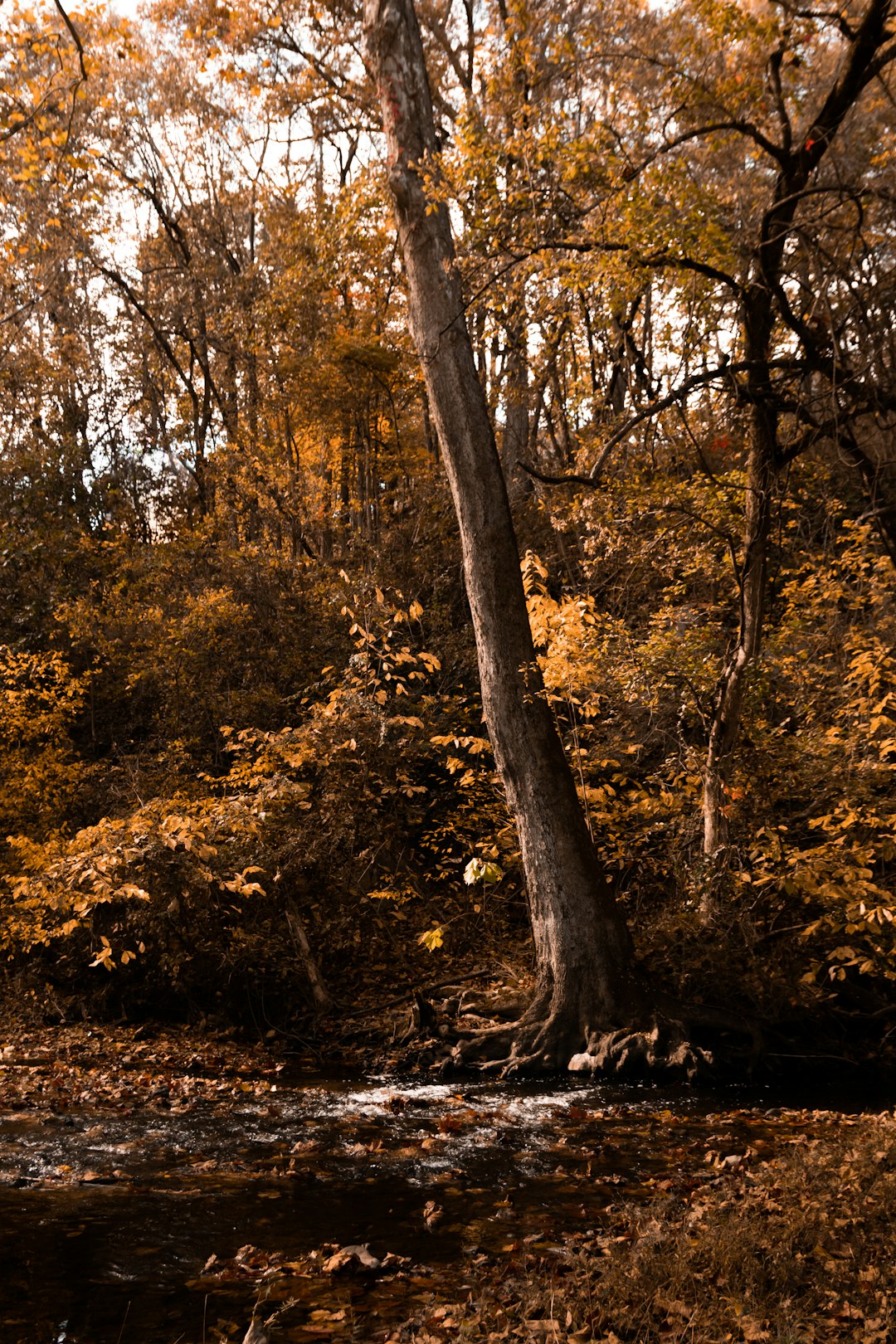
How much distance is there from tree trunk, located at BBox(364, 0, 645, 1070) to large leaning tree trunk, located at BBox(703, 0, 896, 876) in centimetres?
120

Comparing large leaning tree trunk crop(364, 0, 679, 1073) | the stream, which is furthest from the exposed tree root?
the stream

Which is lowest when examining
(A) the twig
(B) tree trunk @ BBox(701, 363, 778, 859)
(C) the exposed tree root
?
(C) the exposed tree root

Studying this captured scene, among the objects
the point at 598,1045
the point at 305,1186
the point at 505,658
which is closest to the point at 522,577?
the point at 505,658

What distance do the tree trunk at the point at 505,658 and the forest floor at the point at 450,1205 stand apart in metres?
0.68

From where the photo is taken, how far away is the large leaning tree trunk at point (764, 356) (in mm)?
6355

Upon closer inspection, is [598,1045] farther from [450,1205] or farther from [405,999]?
[450,1205]

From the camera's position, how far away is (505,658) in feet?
26.2

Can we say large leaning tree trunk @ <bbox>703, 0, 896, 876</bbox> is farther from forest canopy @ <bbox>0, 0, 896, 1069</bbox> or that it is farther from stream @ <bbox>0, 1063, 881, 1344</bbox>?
→ stream @ <bbox>0, 1063, 881, 1344</bbox>

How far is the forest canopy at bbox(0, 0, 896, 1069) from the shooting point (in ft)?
23.6

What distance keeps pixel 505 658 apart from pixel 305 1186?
4310mm

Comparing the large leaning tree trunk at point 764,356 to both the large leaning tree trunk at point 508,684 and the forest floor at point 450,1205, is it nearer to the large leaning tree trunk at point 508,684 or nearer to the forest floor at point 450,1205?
the large leaning tree trunk at point 508,684

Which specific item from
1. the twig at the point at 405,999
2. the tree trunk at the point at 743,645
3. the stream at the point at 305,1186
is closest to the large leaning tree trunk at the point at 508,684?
the stream at the point at 305,1186

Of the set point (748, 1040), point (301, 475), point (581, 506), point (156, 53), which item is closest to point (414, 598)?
point (301, 475)

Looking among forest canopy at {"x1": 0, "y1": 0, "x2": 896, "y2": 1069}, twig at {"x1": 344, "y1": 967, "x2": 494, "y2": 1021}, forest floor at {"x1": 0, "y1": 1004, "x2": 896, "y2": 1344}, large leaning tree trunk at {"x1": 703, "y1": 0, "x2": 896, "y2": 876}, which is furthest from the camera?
twig at {"x1": 344, "y1": 967, "x2": 494, "y2": 1021}
